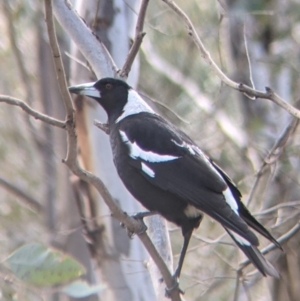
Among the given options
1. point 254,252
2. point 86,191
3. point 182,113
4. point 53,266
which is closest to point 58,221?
point 86,191

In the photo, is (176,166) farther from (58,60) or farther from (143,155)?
(58,60)

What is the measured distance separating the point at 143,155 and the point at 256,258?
653mm

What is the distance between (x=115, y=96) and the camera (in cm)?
320

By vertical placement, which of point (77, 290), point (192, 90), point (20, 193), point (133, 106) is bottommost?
point (77, 290)

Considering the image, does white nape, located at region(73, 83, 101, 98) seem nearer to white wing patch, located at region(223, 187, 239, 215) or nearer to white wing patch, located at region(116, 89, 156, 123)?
white wing patch, located at region(116, 89, 156, 123)

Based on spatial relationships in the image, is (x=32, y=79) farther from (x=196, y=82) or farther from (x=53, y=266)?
(x=53, y=266)

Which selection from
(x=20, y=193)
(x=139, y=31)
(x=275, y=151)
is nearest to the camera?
(x=139, y=31)

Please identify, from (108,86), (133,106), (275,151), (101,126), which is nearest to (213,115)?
(275,151)

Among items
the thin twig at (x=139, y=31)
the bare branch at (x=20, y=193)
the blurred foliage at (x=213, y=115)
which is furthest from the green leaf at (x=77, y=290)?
the bare branch at (x=20, y=193)

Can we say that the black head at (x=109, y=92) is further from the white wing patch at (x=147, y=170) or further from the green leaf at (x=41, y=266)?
the green leaf at (x=41, y=266)

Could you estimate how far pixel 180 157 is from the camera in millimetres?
2867

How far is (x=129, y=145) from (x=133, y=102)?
0.41m

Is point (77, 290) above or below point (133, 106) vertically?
below

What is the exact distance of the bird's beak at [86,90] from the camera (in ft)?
10.2
